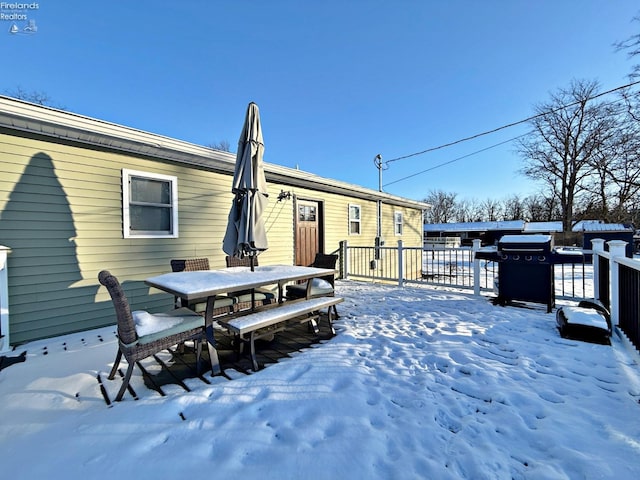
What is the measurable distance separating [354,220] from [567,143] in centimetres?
2258

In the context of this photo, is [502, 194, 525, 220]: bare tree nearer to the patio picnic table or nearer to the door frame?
the door frame

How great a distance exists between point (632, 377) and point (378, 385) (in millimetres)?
2161

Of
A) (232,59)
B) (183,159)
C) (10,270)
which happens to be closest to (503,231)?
(232,59)

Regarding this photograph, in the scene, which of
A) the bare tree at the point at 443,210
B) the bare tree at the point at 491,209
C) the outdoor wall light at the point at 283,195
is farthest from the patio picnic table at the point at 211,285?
the bare tree at the point at 491,209

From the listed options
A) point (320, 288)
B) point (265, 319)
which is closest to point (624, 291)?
point (320, 288)

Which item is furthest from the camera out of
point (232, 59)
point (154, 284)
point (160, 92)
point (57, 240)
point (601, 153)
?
point (601, 153)

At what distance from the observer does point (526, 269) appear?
4297mm

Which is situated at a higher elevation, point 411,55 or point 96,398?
point 411,55

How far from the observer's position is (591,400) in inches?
77.2

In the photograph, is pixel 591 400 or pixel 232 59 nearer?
pixel 591 400

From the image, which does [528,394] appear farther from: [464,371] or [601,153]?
[601,153]

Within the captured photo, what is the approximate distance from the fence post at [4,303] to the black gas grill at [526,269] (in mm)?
6724

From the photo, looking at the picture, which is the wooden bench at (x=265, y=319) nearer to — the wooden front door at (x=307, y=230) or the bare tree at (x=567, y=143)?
the wooden front door at (x=307, y=230)

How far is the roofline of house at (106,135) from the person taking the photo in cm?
318
